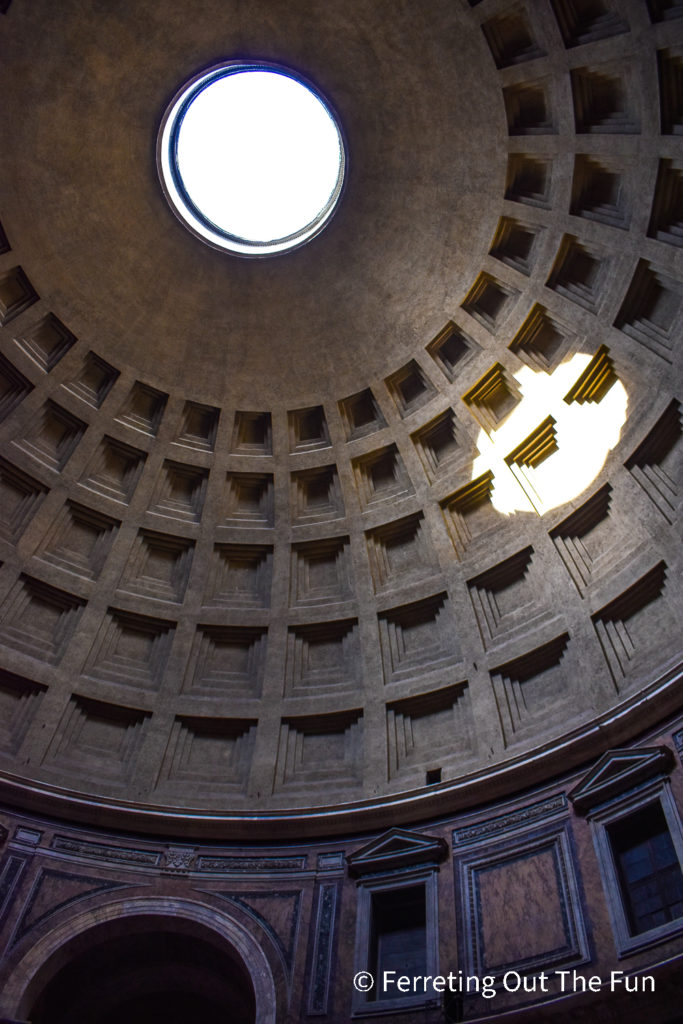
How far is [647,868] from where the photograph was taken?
14.4m

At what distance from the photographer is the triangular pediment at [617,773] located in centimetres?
1481

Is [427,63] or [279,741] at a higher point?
[427,63]

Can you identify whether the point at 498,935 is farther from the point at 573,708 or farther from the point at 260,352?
the point at 260,352

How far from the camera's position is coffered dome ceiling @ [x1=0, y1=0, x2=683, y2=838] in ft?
59.7

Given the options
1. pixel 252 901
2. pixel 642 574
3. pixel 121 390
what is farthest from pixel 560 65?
pixel 252 901

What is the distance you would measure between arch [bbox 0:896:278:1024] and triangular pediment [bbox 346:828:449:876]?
2.59 meters

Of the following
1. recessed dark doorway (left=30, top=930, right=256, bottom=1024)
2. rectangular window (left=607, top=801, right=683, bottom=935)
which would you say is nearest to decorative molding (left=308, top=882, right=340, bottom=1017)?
recessed dark doorway (left=30, top=930, right=256, bottom=1024)

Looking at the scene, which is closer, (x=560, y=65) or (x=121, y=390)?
(x=560, y=65)

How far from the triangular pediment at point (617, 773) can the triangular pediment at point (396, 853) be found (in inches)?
120

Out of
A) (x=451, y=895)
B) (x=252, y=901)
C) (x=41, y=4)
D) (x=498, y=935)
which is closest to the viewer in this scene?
(x=498, y=935)

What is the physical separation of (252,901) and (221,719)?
4.79 metres

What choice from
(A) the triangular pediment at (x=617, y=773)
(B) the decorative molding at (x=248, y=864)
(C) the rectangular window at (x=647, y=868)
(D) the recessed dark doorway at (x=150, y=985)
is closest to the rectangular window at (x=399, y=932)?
(B) the decorative molding at (x=248, y=864)

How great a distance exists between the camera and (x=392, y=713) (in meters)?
20.4

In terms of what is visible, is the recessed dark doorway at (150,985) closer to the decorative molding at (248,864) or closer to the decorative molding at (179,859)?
the decorative molding at (179,859)
